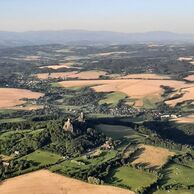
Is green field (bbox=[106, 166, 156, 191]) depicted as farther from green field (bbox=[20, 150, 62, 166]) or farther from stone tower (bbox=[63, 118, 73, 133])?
stone tower (bbox=[63, 118, 73, 133])

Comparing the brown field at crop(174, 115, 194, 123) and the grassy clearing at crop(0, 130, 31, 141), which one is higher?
the grassy clearing at crop(0, 130, 31, 141)

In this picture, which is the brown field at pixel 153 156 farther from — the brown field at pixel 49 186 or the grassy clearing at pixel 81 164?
the brown field at pixel 49 186

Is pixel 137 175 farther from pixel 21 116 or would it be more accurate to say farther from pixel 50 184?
pixel 21 116

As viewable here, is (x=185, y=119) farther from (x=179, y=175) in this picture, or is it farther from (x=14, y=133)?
(x=179, y=175)

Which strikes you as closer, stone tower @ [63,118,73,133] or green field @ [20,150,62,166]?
green field @ [20,150,62,166]

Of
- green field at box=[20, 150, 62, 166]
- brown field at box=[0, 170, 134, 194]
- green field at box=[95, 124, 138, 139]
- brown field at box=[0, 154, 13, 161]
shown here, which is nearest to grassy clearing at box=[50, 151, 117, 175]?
green field at box=[20, 150, 62, 166]

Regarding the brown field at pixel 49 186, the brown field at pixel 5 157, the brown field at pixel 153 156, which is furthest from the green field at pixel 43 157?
the brown field at pixel 153 156
